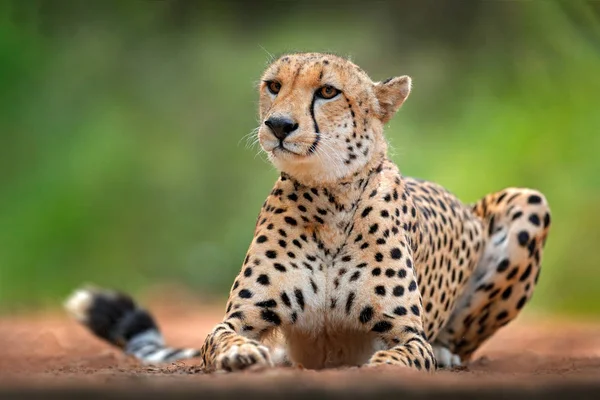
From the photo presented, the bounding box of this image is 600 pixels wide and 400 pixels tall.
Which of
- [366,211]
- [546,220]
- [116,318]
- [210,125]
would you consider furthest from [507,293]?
[210,125]

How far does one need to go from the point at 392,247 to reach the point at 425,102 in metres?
5.57

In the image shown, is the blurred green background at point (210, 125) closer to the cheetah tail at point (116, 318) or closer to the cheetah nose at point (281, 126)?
the cheetah tail at point (116, 318)

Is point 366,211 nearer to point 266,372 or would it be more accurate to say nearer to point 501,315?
point 266,372

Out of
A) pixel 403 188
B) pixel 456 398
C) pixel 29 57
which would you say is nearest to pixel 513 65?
pixel 29 57

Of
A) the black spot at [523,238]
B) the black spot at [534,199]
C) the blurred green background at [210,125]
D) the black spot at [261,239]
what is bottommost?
the black spot at [261,239]

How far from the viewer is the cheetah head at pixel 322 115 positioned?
308cm

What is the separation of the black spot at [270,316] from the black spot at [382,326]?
0.31m

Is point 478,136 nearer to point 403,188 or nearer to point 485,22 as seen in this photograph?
point 485,22

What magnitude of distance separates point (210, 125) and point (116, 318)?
15.7 feet

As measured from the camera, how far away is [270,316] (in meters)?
3.13

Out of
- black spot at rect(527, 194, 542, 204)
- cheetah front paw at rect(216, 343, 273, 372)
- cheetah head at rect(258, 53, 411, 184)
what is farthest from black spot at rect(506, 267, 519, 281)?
cheetah front paw at rect(216, 343, 273, 372)

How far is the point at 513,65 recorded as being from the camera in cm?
832

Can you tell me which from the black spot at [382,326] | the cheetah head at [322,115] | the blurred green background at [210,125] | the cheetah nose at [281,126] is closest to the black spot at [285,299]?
the black spot at [382,326]

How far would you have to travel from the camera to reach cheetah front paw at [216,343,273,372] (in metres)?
2.66
